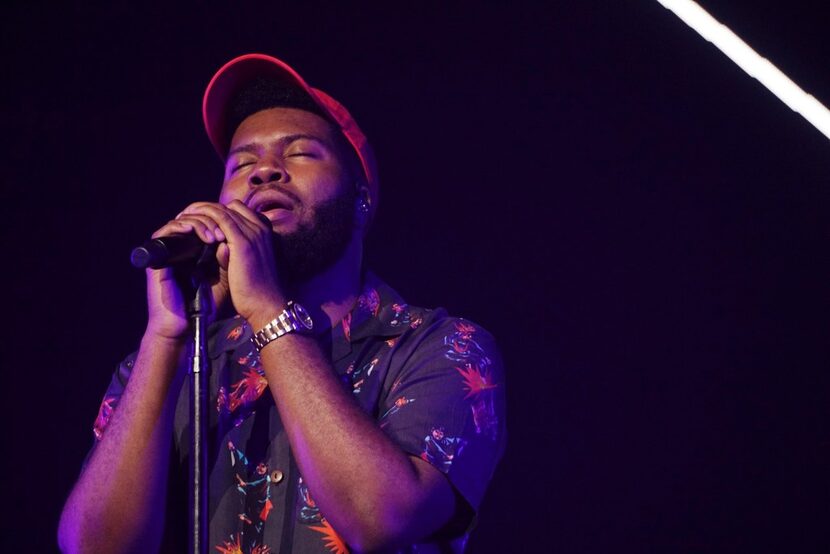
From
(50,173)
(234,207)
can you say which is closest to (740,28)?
(234,207)

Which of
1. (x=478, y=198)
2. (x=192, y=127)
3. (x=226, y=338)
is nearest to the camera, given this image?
(x=226, y=338)

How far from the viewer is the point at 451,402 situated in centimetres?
163

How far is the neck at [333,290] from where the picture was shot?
2.02 metres

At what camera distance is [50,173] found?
10.3 ft

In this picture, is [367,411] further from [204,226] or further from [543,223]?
[543,223]

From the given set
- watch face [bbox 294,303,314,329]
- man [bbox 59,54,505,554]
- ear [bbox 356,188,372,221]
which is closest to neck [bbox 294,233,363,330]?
man [bbox 59,54,505,554]

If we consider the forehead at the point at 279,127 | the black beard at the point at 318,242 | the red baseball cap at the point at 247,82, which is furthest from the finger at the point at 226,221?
the red baseball cap at the point at 247,82

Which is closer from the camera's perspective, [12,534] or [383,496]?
[383,496]

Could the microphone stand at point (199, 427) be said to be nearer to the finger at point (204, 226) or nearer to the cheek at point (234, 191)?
the finger at point (204, 226)

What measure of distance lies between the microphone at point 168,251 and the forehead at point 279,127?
0.61 m

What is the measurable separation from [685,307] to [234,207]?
5.27 feet

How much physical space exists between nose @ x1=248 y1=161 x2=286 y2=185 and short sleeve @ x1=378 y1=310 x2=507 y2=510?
0.50m

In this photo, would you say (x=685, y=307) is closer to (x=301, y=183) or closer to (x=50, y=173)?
(x=301, y=183)

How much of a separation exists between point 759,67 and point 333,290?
113cm
